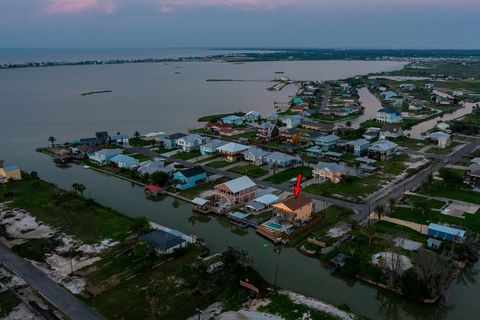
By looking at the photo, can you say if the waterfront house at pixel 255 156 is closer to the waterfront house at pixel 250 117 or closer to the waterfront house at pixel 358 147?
the waterfront house at pixel 358 147

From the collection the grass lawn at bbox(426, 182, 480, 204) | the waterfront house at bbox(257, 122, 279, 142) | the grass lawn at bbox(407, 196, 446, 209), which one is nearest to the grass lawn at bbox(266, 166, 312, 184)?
the grass lawn at bbox(407, 196, 446, 209)

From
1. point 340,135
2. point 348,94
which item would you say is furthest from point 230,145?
point 348,94

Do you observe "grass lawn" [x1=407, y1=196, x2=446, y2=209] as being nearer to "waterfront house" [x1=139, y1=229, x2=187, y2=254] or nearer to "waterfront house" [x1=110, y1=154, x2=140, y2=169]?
"waterfront house" [x1=139, y1=229, x2=187, y2=254]

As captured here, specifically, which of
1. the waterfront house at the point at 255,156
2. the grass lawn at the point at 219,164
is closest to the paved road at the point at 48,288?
the grass lawn at the point at 219,164

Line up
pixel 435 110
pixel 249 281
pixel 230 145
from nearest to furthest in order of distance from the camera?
pixel 249 281 → pixel 230 145 → pixel 435 110

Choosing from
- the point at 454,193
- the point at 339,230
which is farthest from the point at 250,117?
the point at 339,230

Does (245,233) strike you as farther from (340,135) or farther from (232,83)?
(232,83)
